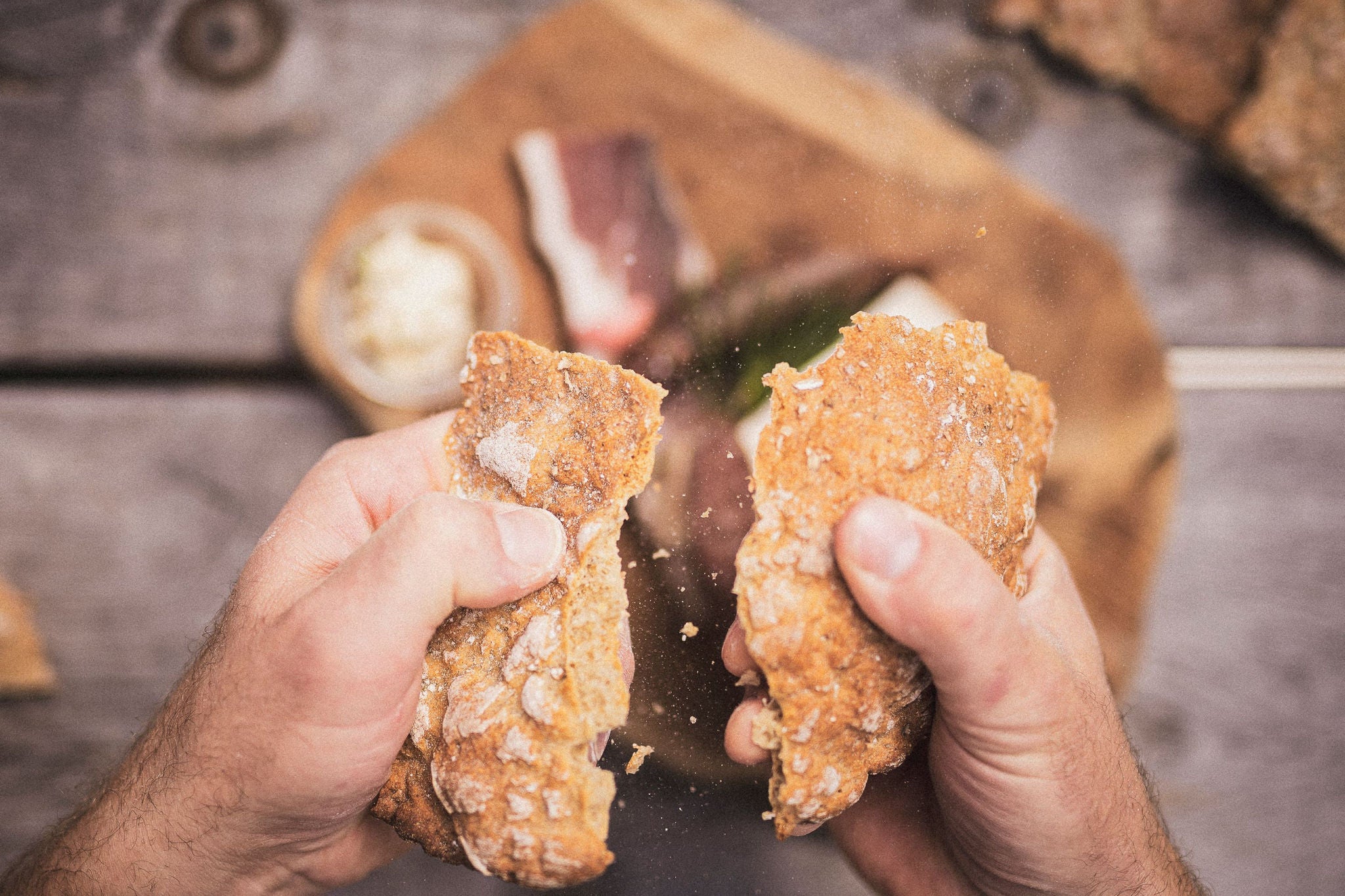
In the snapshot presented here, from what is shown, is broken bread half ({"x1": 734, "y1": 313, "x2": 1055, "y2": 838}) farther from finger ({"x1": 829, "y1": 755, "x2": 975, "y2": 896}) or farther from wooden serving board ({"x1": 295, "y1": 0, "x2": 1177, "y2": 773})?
wooden serving board ({"x1": 295, "y1": 0, "x2": 1177, "y2": 773})

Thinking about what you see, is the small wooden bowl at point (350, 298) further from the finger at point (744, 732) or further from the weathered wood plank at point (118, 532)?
the finger at point (744, 732)

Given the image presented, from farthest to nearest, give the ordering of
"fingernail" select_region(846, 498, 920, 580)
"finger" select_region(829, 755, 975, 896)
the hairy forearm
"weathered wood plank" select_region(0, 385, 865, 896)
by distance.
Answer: "weathered wood plank" select_region(0, 385, 865, 896) < "finger" select_region(829, 755, 975, 896) < the hairy forearm < "fingernail" select_region(846, 498, 920, 580)

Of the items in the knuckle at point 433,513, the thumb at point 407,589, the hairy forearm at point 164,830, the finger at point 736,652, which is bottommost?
the hairy forearm at point 164,830

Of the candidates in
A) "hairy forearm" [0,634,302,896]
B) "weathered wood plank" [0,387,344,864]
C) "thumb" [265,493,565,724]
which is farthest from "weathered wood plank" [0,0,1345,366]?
"thumb" [265,493,565,724]

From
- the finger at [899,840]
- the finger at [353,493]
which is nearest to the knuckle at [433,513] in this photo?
the finger at [353,493]

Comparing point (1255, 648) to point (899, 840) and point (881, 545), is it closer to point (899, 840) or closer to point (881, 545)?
point (899, 840)

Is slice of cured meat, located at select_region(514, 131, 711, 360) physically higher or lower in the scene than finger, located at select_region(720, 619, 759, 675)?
higher

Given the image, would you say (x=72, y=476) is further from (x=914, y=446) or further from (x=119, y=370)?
(x=914, y=446)

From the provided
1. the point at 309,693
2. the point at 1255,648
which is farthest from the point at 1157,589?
the point at 309,693
